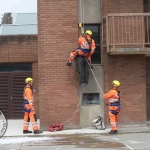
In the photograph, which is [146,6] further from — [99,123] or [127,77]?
[99,123]

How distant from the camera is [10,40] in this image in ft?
52.3

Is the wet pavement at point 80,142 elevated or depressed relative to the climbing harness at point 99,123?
depressed

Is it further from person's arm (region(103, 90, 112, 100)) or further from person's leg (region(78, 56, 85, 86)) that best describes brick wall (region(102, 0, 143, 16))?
person's arm (region(103, 90, 112, 100))

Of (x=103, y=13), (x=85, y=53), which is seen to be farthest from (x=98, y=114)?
(x=103, y=13)

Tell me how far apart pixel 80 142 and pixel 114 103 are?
2.02 metres

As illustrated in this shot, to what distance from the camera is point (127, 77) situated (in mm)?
12398

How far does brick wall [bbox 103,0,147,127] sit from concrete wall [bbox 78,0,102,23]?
0.28m

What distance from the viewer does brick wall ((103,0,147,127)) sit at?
12.4 metres

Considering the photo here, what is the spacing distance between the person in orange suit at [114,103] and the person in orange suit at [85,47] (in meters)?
1.26

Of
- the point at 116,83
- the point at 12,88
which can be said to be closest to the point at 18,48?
the point at 12,88

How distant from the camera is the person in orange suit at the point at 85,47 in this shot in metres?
11.7

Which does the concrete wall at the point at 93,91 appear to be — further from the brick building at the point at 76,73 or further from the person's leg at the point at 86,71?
the person's leg at the point at 86,71

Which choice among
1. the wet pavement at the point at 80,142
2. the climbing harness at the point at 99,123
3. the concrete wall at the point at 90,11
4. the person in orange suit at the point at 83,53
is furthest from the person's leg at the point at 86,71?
the wet pavement at the point at 80,142

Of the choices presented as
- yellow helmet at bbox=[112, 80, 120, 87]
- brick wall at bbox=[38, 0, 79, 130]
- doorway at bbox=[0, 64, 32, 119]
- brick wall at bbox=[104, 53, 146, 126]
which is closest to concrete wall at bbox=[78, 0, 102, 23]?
brick wall at bbox=[38, 0, 79, 130]
